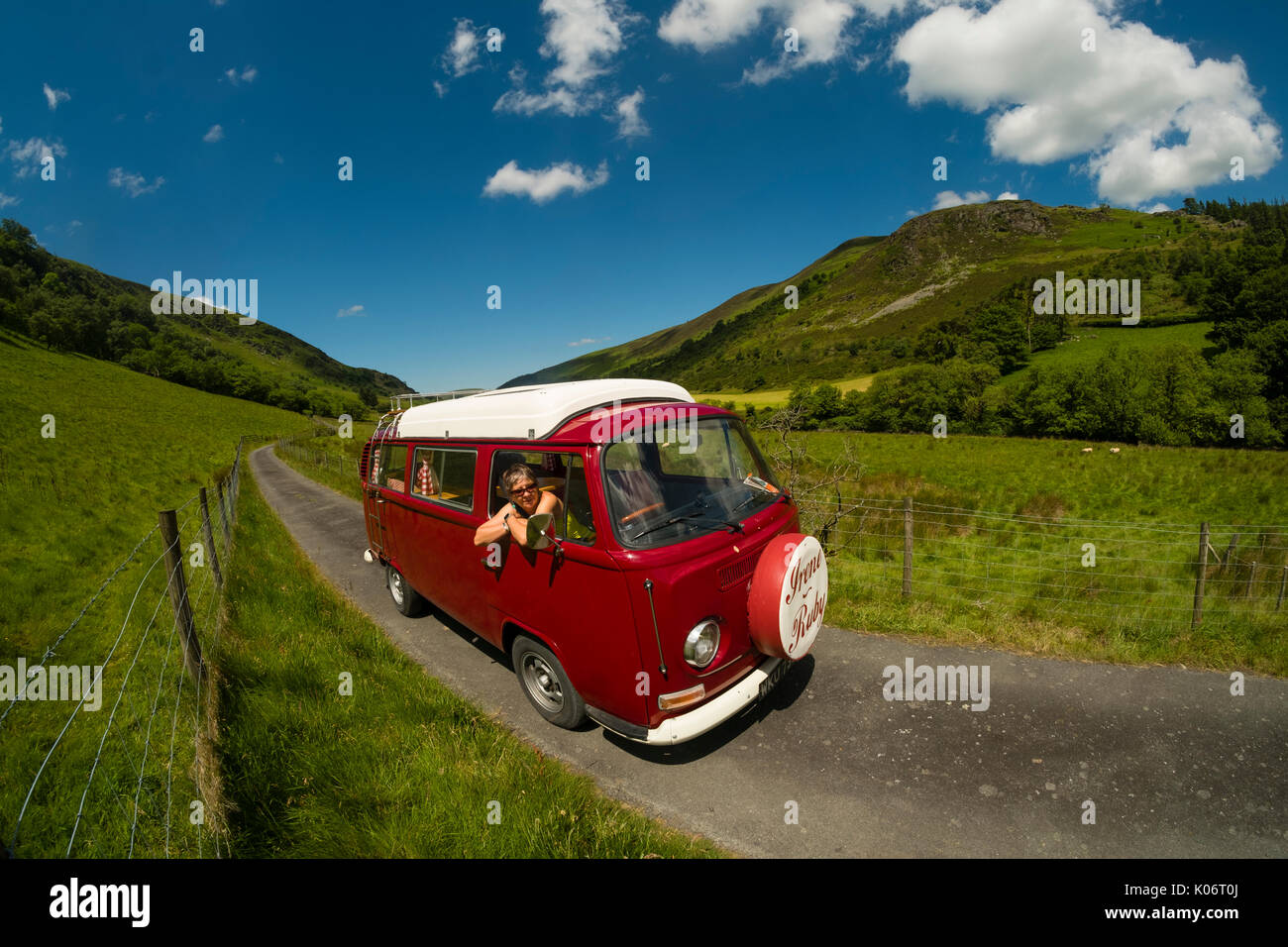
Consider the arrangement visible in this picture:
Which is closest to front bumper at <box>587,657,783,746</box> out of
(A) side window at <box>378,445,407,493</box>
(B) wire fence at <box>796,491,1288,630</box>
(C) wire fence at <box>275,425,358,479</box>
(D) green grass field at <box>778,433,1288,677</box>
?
(D) green grass field at <box>778,433,1288,677</box>

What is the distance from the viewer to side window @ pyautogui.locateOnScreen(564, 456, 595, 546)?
3549 mm

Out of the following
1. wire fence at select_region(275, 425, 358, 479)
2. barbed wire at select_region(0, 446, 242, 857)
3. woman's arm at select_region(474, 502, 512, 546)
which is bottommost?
barbed wire at select_region(0, 446, 242, 857)

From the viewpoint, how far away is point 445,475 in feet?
17.0

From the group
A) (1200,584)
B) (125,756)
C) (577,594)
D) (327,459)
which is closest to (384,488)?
(125,756)

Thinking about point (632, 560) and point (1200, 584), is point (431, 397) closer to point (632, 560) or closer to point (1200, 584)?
point (632, 560)

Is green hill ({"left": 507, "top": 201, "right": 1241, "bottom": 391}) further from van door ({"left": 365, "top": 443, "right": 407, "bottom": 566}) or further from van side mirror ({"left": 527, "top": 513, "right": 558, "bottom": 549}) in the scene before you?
van side mirror ({"left": 527, "top": 513, "right": 558, "bottom": 549})

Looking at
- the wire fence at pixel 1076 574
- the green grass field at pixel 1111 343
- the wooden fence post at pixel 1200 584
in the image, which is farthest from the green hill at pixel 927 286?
the wooden fence post at pixel 1200 584

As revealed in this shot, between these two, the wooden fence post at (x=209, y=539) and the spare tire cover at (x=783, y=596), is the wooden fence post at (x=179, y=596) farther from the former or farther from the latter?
the spare tire cover at (x=783, y=596)

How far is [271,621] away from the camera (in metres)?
5.63

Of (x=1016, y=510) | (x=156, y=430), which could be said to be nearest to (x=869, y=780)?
(x=1016, y=510)

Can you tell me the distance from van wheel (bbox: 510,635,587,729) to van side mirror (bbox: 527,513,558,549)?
108cm

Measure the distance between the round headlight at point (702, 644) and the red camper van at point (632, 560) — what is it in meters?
0.01

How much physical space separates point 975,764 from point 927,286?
6728 inches

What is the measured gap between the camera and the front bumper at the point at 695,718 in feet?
10.8
